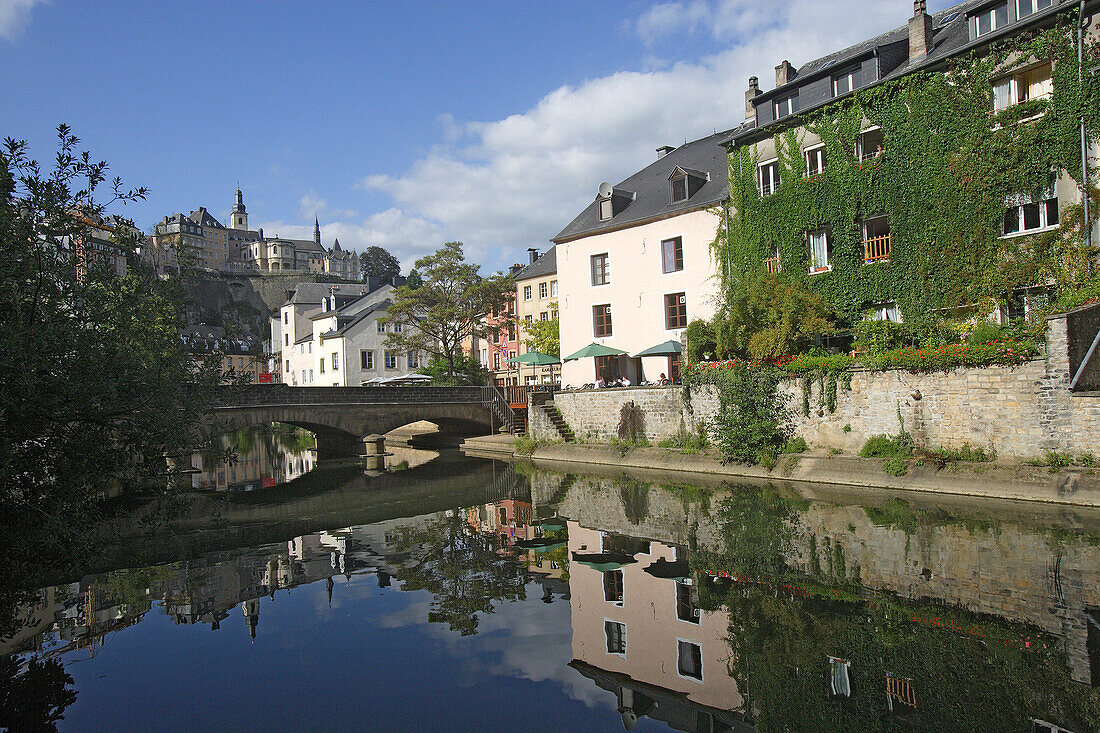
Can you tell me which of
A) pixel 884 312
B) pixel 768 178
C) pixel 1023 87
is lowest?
pixel 884 312

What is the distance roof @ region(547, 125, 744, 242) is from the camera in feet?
103

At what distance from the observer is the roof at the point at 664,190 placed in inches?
1230

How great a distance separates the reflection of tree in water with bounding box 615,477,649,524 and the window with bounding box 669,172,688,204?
13908mm

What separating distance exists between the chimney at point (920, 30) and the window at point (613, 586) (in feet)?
67.4

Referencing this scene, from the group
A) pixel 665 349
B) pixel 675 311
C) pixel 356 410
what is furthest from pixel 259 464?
pixel 675 311

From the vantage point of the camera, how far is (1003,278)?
67.6ft

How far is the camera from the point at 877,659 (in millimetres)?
7836

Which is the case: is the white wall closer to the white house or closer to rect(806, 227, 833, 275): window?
the white house

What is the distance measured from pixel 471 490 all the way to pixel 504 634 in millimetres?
14182

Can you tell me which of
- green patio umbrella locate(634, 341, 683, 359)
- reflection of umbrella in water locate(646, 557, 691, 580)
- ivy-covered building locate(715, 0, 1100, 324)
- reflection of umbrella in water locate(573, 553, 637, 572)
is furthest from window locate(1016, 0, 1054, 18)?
reflection of umbrella in water locate(573, 553, 637, 572)

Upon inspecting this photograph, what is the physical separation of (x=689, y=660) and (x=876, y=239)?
19796 mm

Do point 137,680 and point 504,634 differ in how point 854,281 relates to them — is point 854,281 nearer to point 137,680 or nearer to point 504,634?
point 504,634

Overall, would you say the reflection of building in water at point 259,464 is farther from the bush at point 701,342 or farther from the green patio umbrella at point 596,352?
the bush at point 701,342

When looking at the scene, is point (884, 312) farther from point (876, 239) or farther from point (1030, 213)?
point (1030, 213)
